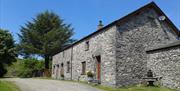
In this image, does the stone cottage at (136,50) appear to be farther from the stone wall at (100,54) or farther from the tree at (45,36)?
the tree at (45,36)

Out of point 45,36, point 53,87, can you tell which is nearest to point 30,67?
point 45,36

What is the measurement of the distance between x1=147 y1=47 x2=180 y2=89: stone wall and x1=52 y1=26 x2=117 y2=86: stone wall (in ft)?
10.3

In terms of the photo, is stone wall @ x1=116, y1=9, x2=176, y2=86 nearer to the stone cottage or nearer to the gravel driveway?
the stone cottage

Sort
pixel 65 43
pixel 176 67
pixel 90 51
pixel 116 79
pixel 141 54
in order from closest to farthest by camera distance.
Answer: pixel 176 67 < pixel 116 79 < pixel 141 54 < pixel 90 51 < pixel 65 43

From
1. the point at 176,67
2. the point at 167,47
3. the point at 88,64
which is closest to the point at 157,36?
the point at 167,47

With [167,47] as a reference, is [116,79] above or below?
below

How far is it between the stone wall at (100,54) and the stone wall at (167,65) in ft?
10.3

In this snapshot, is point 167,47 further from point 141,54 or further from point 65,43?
point 65,43

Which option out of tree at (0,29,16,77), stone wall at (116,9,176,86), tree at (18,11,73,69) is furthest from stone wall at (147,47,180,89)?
tree at (18,11,73,69)

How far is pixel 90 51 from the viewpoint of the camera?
25.7 m

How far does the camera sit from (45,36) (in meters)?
49.7

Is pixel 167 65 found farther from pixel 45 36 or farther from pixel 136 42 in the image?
pixel 45 36

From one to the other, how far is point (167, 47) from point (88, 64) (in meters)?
8.50

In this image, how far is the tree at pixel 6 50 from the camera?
121 ft
